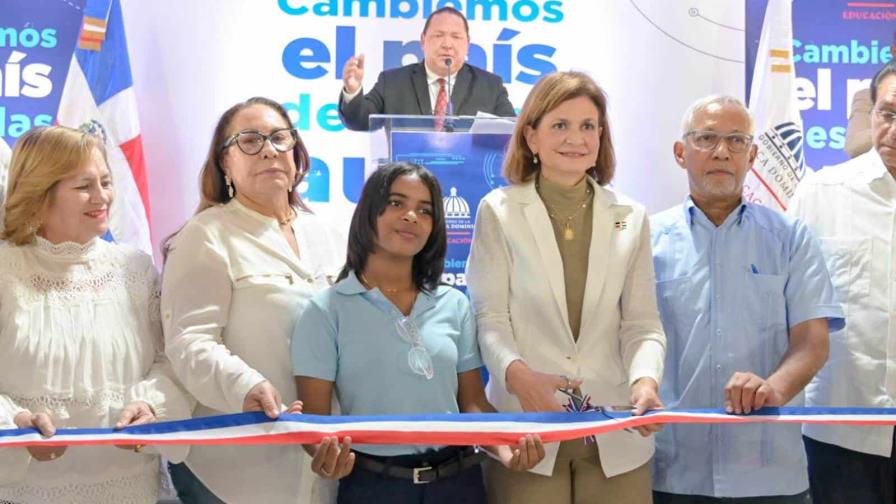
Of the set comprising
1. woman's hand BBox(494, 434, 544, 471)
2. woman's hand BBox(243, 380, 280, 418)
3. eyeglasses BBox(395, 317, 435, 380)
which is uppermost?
eyeglasses BBox(395, 317, 435, 380)

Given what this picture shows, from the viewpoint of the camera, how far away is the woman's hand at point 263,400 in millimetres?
2975

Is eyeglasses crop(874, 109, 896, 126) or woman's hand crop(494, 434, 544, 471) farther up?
eyeglasses crop(874, 109, 896, 126)

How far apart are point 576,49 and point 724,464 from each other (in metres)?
3.99

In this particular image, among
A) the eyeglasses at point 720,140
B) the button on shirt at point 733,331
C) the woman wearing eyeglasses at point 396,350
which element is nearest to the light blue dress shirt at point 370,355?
the woman wearing eyeglasses at point 396,350

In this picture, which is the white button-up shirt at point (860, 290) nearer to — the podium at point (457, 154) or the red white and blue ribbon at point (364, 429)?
the red white and blue ribbon at point (364, 429)

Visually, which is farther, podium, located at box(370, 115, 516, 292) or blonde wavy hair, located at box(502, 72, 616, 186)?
podium, located at box(370, 115, 516, 292)

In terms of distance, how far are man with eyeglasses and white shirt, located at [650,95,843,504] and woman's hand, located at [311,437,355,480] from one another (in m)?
1.28

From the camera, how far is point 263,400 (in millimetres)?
2988

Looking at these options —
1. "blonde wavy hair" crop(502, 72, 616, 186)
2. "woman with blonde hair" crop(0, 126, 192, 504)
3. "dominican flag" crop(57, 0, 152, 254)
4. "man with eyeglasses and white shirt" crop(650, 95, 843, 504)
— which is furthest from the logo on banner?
"dominican flag" crop(57, 0, 152, 254)

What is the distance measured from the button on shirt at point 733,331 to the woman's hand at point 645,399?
0.50 metres

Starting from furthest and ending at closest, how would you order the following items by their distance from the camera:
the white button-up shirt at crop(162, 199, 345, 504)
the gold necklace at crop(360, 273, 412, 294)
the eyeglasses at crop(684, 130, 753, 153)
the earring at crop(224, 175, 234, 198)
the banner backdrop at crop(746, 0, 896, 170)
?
1. the banner backdrop at crop(746, 0, 896, 170)
2. the eyeglasses at crop(684, 130, 753, 153)
3. the earring at crop(224, 175, 234, 198)
4. the gold necklace at crop(360, 273, 412, 294)
5. the white button-up shirt at crop(162, 199, 345, 504)

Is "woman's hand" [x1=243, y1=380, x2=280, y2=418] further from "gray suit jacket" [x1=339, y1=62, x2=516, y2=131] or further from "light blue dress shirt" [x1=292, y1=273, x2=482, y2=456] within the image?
"gray suit jacket" [x1=339, y1=62, x2=516, y2=131]

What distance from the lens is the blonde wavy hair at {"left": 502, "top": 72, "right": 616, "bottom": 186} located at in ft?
11.3

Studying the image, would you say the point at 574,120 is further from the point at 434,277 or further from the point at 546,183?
the point at 434,277
